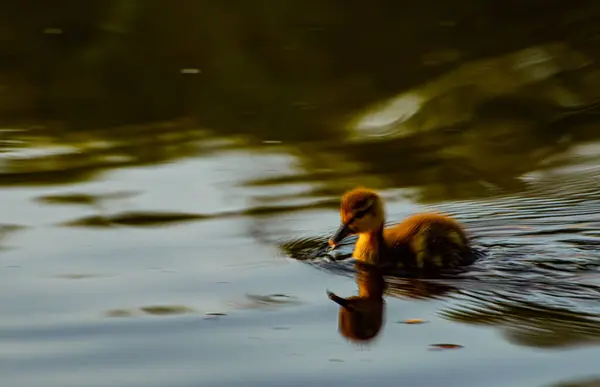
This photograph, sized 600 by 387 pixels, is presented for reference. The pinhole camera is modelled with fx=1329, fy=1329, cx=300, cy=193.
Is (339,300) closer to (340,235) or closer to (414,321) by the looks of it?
(414,321)

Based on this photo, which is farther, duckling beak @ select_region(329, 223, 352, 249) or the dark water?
duckling beak @ select_region(329, 223, 352, 249)

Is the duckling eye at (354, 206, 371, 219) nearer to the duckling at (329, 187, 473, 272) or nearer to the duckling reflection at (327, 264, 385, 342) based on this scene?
the duckling at (329, 187, 473, 272)

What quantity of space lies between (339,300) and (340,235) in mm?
605

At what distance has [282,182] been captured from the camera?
240 inches

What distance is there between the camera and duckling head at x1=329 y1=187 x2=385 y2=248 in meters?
4.80

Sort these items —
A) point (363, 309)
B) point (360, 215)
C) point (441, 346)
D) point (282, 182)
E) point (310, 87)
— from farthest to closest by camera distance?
point (310, 87) → point (282, 182) → point (360, 215) → point (363, 309) → point (441, 346)

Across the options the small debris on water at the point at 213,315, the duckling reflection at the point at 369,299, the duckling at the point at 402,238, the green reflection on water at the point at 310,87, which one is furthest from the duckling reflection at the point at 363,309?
the green reflection on water at the point at 310,87

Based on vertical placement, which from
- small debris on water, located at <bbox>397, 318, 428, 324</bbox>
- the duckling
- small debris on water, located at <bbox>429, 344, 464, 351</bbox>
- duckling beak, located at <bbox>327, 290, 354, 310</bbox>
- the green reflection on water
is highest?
the green reflection on water

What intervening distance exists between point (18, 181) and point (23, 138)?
3.58ft

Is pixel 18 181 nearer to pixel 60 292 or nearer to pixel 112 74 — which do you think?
pixel 60 292

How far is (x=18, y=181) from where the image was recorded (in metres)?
6.10

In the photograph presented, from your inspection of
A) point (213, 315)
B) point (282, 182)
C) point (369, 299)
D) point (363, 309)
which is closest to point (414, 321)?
point (363, 309)

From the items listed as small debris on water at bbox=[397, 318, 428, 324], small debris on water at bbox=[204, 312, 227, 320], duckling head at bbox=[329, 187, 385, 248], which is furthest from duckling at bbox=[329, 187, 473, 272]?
small debris on water at bbox=[204, 312, 227, 320]

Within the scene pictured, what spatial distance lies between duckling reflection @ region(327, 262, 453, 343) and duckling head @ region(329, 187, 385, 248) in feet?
0.42
